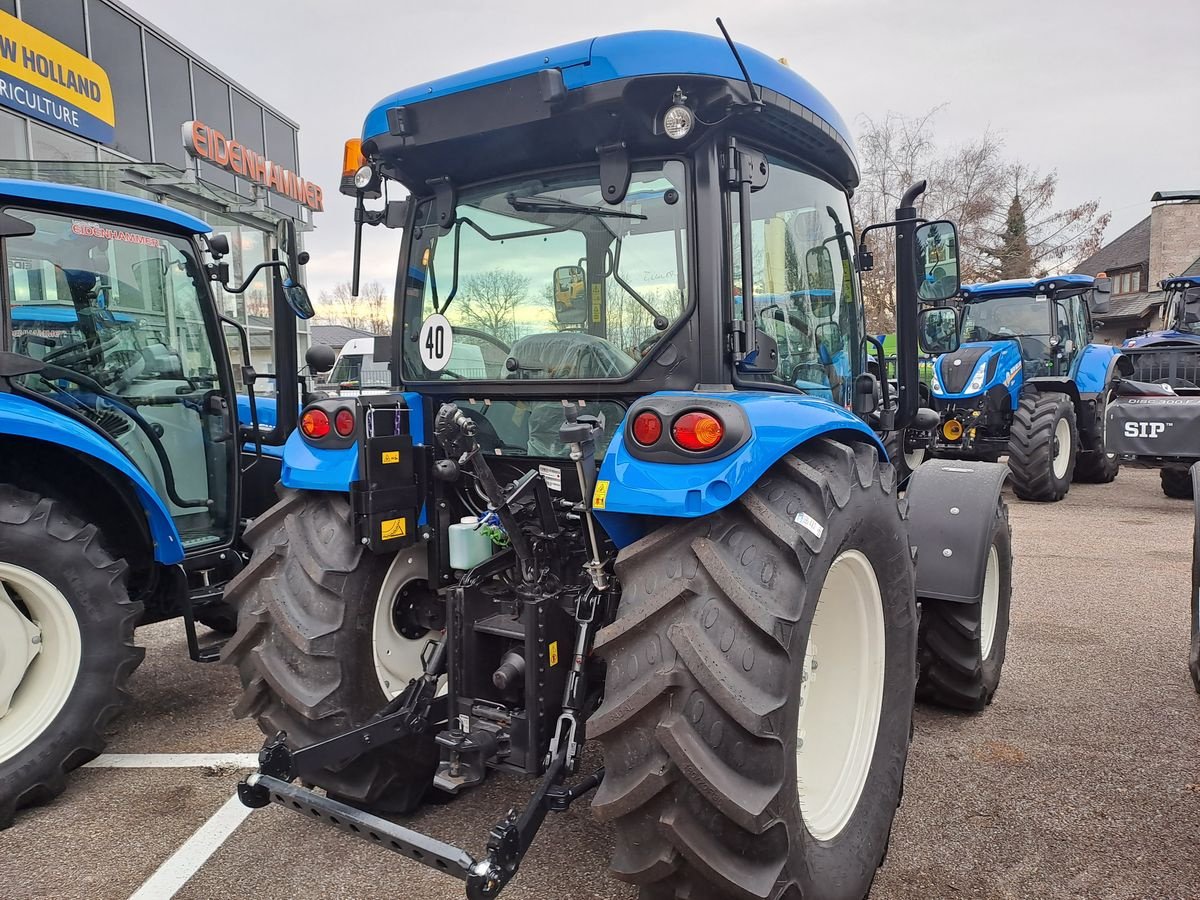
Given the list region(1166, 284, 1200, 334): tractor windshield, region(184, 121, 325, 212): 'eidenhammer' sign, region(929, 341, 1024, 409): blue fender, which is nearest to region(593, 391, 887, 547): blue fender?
region(929, 341, 1024, 409): blue fender

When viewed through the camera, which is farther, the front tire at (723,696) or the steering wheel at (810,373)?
the steering wheel at (810,373)

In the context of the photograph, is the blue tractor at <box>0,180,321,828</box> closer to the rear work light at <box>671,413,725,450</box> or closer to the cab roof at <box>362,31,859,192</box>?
the cab roof at <box>362,31,859,192</box>

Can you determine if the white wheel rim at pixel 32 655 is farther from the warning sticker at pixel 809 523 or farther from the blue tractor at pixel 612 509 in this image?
the warning sticker at pixel 809 523

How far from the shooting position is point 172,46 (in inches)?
603

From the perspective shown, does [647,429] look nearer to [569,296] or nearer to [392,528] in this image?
[569,296]

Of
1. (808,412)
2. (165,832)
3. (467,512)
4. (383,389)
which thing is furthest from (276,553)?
(808,412)

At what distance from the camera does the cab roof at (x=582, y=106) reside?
2.21 m

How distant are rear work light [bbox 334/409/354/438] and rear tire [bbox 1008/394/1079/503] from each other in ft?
28.1

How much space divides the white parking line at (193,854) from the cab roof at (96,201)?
254cm

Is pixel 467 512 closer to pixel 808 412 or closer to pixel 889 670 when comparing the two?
pixel 808 412

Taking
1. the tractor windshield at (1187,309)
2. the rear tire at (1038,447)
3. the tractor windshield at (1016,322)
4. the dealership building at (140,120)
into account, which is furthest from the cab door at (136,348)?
the tractor windshield at (1187,309)

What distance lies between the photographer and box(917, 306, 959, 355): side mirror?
3.31 metres

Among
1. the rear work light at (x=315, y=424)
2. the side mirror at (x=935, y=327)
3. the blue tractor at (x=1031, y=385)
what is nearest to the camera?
the rear work light at (x=315, y=424)

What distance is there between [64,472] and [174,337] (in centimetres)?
93
